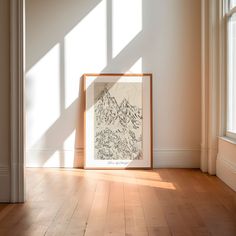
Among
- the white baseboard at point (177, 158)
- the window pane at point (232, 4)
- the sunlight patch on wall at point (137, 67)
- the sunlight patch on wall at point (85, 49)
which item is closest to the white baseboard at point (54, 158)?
the sunlight patch on wall at point (85, 49)

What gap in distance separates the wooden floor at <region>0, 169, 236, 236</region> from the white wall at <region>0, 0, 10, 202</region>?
9.3 inches

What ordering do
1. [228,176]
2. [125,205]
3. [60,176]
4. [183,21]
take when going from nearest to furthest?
1. [125,205]
2. [228,176]
3. [60,176]
4. [183,21]

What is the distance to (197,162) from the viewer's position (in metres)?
5.75

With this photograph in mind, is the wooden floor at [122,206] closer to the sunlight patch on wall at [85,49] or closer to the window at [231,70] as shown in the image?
the window at [231,70]

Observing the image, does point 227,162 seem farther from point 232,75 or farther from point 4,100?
point 4,100

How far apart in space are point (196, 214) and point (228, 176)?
1.40 meters

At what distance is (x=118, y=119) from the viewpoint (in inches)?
228

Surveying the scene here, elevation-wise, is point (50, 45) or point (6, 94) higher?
point (50, 45)

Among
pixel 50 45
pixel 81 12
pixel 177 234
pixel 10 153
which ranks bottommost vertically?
pixel 177 234

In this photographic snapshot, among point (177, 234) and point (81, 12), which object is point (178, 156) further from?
point (177, 234)

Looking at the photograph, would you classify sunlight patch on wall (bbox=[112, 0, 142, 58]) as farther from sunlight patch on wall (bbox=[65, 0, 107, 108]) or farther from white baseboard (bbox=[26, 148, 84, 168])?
white baseboard (bbox=[26, 148, 84, 168])

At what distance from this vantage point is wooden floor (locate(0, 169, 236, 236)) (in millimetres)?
2947

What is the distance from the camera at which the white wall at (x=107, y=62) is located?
5754mm

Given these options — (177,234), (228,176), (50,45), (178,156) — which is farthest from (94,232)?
(50,45)
